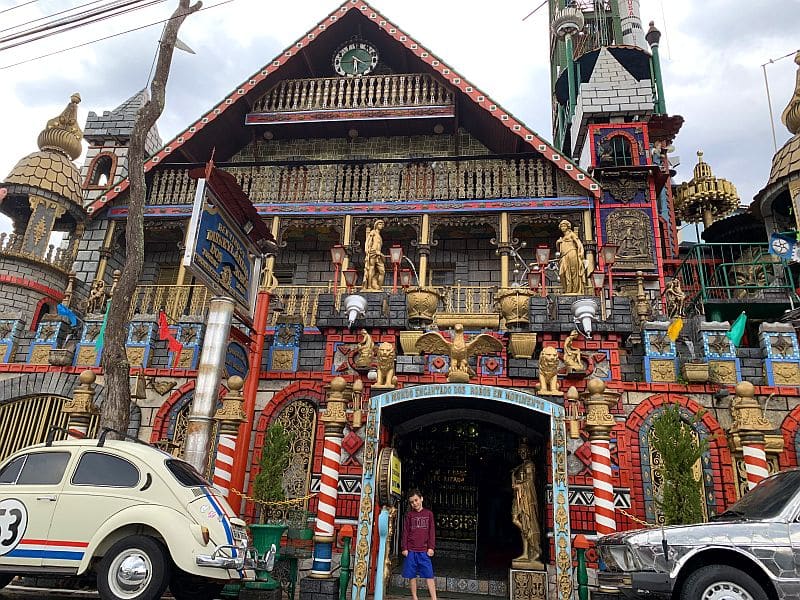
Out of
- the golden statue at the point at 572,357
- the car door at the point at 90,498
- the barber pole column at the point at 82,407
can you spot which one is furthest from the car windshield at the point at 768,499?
the barber pole column at the point at 82,407

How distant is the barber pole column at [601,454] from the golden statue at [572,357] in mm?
1384

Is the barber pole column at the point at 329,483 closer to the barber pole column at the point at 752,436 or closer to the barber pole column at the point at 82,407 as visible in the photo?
the barber pole column at the point at 82,407

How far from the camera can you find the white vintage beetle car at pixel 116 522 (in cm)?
643

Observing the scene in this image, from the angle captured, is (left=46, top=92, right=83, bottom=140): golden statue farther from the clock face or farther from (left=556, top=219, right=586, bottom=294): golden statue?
(left=556, top=219, right=586, bottom=294): golden statue

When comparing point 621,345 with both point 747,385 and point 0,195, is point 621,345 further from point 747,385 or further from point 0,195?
point 0,195

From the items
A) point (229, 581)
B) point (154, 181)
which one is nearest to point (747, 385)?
point (229, 581)

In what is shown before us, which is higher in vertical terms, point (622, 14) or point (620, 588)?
point (622, 14)

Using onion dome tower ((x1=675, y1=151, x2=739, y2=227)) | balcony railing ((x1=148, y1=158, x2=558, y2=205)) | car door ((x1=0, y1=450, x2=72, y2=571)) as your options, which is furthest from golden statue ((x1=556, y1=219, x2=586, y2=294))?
onion dome tower ((x1=675, y1=151, x2=739, y2=227))

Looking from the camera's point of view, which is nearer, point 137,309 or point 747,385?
point 747,385

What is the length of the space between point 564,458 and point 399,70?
16.0m

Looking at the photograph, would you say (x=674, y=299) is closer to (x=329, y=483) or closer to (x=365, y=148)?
(x=365, y=148)

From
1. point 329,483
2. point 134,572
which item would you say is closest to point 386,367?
point 329,483

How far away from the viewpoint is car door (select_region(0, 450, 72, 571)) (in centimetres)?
667

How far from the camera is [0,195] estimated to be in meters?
18.5
